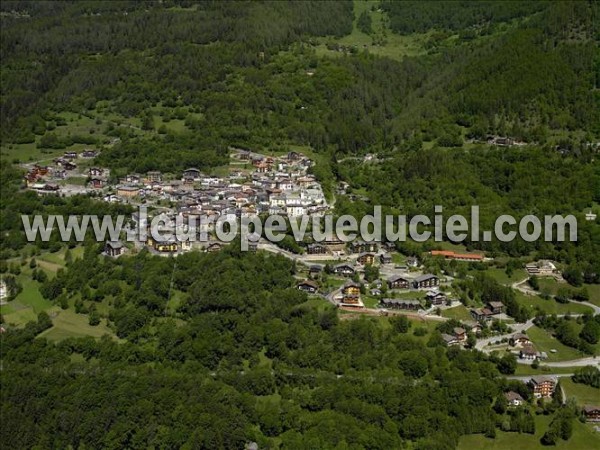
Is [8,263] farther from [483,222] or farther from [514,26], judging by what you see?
[514,26]

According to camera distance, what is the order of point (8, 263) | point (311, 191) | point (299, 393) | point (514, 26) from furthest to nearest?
point (514, 26)
point (311, 191)
point (8, 263)
point (299, 393)

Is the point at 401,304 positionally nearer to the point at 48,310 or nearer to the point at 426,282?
the point at 426,282

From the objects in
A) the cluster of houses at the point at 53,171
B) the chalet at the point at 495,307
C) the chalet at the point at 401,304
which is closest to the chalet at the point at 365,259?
the chalet at the point at 401,304

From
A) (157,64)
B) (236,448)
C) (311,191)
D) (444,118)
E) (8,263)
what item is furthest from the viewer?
(157,64)

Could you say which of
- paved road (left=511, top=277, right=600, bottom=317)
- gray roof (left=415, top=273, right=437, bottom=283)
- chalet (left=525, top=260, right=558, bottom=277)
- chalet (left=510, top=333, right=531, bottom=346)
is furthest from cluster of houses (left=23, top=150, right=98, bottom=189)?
chalet (left=510, top=333, right=531, bottom=346)

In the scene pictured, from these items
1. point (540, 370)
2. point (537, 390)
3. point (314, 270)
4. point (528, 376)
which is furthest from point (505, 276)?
point (314, 270)

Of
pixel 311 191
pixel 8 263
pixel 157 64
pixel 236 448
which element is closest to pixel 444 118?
pixel 311 191

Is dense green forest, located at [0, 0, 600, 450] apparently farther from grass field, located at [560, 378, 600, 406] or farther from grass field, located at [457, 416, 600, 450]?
grass field, located at [560, 378, 600, 406]
